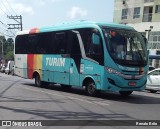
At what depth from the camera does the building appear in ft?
159

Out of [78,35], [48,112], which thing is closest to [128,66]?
[78,35]

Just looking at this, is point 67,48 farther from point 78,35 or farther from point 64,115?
point 64,115

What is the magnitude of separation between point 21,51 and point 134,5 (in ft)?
111

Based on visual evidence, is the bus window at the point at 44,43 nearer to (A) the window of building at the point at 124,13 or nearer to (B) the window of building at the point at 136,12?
(B) the window of building at the point at 136,12

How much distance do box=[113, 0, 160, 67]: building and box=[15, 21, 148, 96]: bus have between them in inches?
1108

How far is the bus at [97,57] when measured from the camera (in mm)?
15172

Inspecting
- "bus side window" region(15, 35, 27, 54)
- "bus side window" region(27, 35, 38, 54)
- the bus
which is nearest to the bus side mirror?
the bus

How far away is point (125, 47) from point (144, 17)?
3795cm

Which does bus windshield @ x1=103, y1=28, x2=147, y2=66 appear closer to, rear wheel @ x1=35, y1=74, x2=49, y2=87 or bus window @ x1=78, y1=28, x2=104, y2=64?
bus window @ x1=78, y1=28, x2=104, y2=64

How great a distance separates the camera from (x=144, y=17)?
52.2m

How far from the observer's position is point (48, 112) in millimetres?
10883

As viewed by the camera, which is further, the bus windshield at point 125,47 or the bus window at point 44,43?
the bus window at point 44,43

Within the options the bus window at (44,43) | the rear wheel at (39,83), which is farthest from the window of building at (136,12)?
the bus window at (44,43)

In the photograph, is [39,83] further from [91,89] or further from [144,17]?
[144,17]
